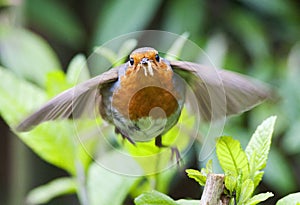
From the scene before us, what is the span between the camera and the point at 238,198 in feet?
1.95

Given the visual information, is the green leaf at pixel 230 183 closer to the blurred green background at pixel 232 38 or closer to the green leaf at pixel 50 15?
the blurred green background at pixel 232 38

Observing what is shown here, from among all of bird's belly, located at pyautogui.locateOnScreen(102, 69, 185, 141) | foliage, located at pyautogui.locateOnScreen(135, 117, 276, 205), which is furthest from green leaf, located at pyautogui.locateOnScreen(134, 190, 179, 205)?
bird's belly, located at pyautogui.locateOnScreen(102, 69, 185, 141)

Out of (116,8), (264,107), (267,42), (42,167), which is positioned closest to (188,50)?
(264,107)

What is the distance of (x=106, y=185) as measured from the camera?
94 cm

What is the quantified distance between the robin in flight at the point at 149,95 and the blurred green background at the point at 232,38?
0.88 m

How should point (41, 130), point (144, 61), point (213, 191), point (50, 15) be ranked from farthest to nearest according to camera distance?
point (50, 15) → point (41, 130) → point (144, 61) → point (213, 191)

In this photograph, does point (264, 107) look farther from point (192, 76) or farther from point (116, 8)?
point (192, 76)

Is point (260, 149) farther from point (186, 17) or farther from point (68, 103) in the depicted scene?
point (186, 17)

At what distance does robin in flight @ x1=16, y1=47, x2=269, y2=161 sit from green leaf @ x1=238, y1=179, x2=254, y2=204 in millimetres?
120

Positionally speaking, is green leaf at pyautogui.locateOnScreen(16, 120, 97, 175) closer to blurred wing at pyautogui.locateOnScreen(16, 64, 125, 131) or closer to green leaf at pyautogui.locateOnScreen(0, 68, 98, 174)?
green leaf at pyautogui.locateOnScreen(0, 68, 98, 174)

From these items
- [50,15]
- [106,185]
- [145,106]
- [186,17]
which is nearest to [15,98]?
[106,185]

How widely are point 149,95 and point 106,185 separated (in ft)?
1.00

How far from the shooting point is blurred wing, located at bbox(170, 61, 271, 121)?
67cm

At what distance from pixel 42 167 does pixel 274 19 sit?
3.59ft
